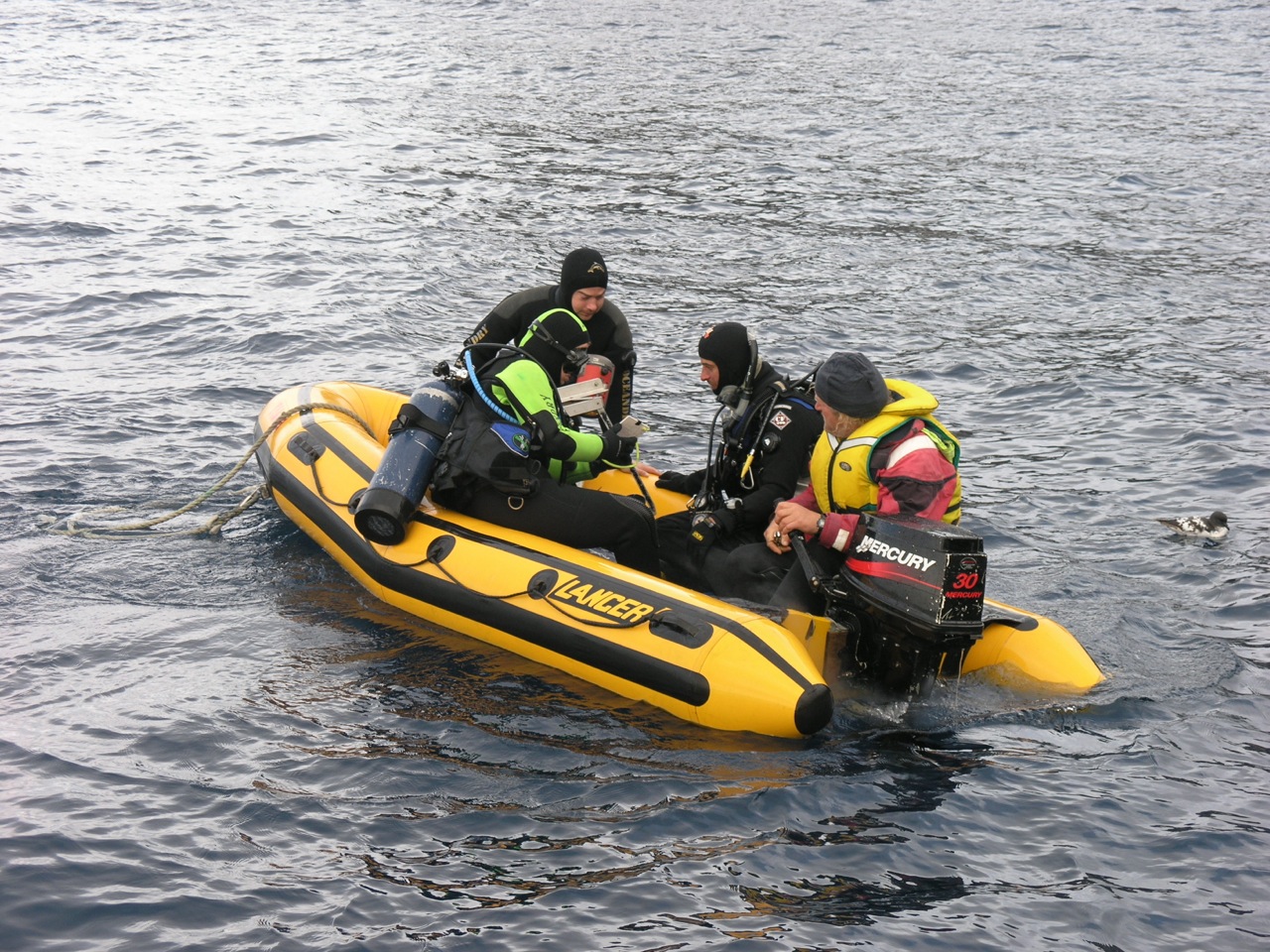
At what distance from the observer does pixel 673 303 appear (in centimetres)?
1163

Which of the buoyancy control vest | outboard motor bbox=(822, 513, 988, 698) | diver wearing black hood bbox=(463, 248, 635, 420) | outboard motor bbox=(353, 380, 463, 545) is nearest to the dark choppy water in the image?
outboard motor bbox=(822, 513, 988, 698)

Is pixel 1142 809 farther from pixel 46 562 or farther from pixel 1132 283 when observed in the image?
pixel 1132 283

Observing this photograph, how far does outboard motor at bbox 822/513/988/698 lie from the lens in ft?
16.5

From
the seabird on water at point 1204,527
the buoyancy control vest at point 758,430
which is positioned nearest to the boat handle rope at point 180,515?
the buoyancy control vest at point 758,430

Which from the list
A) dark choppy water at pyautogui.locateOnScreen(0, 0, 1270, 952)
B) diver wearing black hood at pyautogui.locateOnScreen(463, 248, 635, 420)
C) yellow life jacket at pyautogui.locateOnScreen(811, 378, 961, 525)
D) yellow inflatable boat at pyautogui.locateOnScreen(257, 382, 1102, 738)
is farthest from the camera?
diver wearing black hood at pyautogui.locateOnScreen(463, 248, 635, 420)

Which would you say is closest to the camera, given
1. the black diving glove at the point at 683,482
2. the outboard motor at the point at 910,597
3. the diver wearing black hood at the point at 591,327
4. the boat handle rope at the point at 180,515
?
the outboard motor at the point at 910,597

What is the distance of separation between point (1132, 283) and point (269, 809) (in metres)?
9.85

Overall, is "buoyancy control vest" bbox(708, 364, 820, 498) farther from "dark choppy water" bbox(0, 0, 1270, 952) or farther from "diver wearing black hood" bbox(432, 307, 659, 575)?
"dark choppy water" bbox(0, 0, 1270, 952)

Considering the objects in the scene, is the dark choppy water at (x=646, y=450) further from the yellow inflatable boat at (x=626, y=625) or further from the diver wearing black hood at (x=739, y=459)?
the diver wearing black hood at (x=739, y=459)

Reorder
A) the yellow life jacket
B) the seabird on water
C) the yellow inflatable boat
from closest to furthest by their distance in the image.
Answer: the yellow inflatable boat, the yellow life jacket, the seabird on water

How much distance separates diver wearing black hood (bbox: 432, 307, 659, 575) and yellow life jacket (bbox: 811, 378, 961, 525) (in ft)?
3.30

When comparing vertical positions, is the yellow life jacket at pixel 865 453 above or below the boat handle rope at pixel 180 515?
above

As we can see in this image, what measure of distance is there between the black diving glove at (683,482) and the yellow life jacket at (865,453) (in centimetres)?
108

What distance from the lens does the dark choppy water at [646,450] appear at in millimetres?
4406
